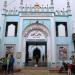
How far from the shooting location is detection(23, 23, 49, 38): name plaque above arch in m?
25.9

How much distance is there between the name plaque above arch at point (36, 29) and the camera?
25.9m

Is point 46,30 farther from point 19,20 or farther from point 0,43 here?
point 0,43

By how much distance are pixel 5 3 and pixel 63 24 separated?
893 cm

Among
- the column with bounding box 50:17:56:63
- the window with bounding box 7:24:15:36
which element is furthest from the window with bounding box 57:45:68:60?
the window with bounding box 7:24:15:36

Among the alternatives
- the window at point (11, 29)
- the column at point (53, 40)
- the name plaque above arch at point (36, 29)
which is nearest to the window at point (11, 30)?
the window at point (11, 29)

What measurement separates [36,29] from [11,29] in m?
3.49

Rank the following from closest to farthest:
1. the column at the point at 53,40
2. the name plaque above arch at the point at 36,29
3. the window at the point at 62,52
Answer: the column at the point at 53,40 < the window at the point at 62,52 < the name plaque above arch at the point at 36,29

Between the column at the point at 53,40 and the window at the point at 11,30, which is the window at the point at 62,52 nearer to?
the column at the point at 53,40

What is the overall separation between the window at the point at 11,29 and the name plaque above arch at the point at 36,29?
1412 mm

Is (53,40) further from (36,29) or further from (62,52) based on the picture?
(36,29)

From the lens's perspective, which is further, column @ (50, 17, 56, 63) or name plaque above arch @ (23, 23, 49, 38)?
name plaque above arch @ (23, 23, 49, 38)

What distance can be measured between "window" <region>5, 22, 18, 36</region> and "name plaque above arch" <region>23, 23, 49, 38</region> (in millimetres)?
1412

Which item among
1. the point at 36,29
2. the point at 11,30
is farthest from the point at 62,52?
the point at 11,30

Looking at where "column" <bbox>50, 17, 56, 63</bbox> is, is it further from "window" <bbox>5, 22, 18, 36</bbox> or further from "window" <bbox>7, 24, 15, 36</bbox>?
"window" <bbox>7, 24, 15, 36</bbox>
